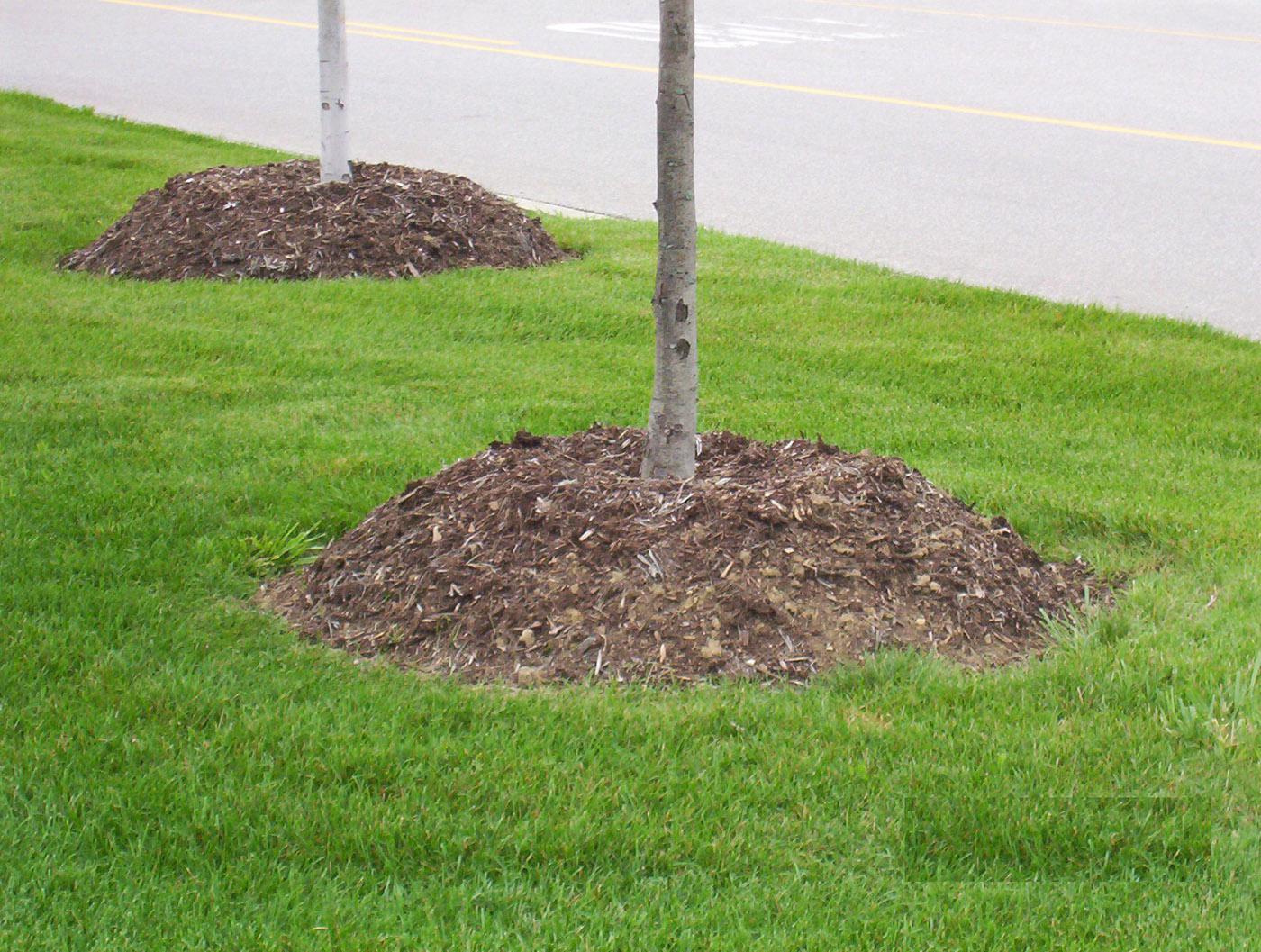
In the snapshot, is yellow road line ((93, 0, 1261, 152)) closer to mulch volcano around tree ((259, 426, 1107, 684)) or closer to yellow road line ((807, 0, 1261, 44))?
yellow road line ((807, 0, 1261, 44))

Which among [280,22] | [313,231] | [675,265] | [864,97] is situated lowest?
[313,231]

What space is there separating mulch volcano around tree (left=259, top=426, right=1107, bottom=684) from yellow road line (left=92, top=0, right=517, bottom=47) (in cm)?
1395

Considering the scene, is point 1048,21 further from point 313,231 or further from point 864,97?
point 313,231

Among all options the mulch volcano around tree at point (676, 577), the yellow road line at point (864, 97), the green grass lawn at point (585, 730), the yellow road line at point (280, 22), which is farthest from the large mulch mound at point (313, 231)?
the yellow road line at point (280, 22)

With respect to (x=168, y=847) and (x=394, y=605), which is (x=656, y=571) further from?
(x=168, y=847)

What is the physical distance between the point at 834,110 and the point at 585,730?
10.2 meters

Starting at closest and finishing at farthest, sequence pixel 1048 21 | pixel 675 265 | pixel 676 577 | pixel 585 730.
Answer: pixel 585 730, pixel 676 577, pixel 675 265, pixel 1048 21

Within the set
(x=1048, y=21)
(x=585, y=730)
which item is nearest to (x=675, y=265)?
(x=585, y=730)

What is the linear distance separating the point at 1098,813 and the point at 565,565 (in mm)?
1409

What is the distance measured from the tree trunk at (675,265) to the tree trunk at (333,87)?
376 centimetres

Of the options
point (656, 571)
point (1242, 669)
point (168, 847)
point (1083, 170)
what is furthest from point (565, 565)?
point (1083, 170)

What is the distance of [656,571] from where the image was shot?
3.72 meters

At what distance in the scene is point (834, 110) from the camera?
1267cm

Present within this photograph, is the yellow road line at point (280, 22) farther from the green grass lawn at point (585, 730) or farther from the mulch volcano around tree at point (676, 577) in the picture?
the mulch volcano around tree at point (676, 577)
